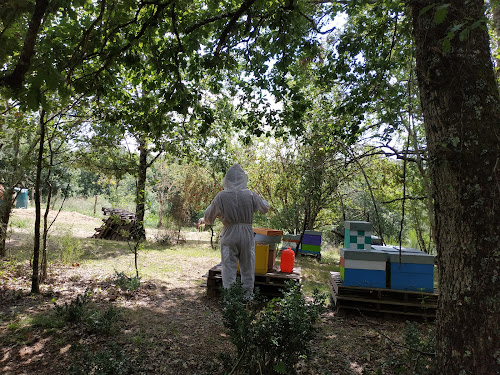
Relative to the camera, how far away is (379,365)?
2785 millimetres

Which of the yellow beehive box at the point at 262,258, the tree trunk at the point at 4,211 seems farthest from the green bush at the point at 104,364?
the tree trunk at the point at 4,211

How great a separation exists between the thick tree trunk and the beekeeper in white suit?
2.86m

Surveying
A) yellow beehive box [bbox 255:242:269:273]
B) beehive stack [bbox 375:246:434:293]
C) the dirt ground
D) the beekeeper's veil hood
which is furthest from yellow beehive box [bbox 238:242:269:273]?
beehive stack [bbox 375:246:434:293]

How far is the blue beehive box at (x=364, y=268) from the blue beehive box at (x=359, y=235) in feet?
0.69

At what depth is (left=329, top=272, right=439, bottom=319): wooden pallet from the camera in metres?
3.90

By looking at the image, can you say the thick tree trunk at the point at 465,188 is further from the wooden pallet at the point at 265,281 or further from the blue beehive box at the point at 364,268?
the wooden pallet at the point at 265,281

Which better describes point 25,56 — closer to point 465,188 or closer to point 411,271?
point 465,188

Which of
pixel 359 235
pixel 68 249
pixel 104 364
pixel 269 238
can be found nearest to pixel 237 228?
pixel 269 238

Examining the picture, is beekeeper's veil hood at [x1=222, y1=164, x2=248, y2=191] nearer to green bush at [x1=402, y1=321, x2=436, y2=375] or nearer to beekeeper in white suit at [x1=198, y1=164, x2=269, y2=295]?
beekeeper in white suit at [x1=198, y1=164, x2=269, y2=295]

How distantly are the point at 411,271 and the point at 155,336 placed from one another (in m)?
3.13

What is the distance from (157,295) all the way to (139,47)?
11.6ft

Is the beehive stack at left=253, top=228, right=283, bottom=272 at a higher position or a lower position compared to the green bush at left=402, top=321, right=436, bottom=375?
higher

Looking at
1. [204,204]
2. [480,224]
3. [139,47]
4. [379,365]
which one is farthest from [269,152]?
[480,224]

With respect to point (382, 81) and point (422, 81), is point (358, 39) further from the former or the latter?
point (422, 81)
